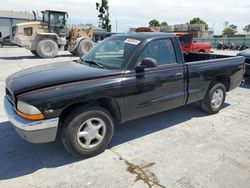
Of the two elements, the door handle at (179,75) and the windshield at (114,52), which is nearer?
the windshield at (114,52)

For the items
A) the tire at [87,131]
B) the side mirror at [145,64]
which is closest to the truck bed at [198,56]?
the side mirror at [145,64]

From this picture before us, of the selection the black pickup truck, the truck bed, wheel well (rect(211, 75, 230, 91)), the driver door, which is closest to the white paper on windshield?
the black pickup truck

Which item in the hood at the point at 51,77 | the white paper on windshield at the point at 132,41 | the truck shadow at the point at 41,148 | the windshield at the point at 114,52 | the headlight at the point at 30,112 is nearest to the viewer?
the headlight at the point at 30,112

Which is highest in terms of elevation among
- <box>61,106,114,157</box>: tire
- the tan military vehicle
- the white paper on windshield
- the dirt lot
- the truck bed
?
the tan military vehicle

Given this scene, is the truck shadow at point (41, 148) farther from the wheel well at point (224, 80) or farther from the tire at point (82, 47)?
the tire at point (82, 47)

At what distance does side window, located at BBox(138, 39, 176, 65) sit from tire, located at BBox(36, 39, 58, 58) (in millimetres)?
12456

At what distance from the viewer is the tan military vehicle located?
1499 cm

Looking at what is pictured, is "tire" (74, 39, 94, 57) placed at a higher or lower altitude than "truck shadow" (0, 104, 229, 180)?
higher

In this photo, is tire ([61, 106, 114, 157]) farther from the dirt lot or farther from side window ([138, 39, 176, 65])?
side window ([138, 39, 176, 65])

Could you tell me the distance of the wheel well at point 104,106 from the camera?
3.24m

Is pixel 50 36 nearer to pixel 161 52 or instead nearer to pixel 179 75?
pixel 161 52

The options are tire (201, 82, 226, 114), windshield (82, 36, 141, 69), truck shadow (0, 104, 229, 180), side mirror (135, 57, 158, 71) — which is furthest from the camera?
tire (201, 82, 226, 114)

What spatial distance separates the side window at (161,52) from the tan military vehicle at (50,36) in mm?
12471

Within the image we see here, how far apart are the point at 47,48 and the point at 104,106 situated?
13041mm
